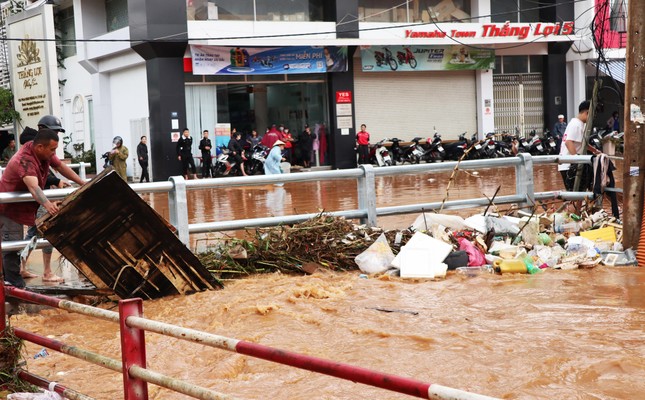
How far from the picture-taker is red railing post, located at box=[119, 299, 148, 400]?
3.75 metres

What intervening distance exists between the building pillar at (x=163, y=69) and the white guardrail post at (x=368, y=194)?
19.8 meters

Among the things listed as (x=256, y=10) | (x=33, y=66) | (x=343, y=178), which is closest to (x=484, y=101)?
(x=256, y=10)

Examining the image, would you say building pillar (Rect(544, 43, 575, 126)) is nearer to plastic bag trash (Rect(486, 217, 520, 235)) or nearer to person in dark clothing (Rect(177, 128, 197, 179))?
person in dark clothing (Rect(177, 128, 197, 179))

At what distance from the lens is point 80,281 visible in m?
8.33

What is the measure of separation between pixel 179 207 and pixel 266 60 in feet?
74.2

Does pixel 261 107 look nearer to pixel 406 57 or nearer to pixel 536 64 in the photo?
pixel 406 57

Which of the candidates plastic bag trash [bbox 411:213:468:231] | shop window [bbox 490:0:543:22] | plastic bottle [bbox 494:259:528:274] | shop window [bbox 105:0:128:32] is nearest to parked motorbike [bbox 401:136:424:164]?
shop window [bbox 490:0:543:22]

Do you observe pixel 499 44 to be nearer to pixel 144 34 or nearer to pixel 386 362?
pixel 144 34

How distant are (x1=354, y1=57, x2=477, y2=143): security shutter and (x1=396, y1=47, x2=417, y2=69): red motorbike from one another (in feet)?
2.08

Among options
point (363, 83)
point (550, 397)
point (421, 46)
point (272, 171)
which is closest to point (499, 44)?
point (421, 46)

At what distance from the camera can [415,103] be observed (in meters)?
34.2

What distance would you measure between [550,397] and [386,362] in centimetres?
121

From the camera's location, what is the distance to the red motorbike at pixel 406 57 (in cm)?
3306

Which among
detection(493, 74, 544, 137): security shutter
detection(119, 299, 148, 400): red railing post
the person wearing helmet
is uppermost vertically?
detection(493, 74, 544, 137): security shutter
